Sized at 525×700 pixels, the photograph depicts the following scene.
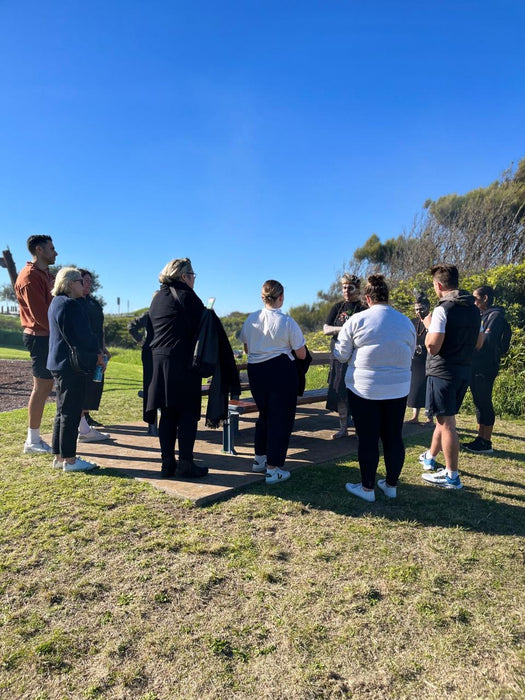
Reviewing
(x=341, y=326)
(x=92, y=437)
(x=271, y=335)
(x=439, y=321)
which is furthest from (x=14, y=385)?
(x=439, y=321)

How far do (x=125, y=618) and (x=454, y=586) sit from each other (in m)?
1.77

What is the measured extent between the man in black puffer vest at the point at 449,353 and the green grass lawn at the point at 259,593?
0.41 metres

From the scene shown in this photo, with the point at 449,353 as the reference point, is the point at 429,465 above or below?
below

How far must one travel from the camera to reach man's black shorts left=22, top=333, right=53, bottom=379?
4.40m

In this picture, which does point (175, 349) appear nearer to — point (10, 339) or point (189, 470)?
point (189, 470)

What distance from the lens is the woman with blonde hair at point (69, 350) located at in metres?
3.75

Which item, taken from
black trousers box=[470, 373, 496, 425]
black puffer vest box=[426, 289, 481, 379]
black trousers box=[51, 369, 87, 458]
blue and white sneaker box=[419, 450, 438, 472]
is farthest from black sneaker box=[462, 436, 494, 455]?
black trousers box=[51, 369, 87, 458]

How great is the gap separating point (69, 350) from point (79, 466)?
1.13 metres

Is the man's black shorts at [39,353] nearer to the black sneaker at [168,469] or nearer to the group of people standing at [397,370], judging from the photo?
the black sneaker at [168,469]

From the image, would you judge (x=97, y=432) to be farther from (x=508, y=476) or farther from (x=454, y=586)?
(x=508, y=476)

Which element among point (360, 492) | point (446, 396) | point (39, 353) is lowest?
point (360, 492)

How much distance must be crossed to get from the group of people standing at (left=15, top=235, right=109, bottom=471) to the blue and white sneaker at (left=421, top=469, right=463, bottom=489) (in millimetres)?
3219

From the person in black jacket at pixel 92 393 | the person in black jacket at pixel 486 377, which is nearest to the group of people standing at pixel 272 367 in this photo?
the person in black jacket at pixel 92 393

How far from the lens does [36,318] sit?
14.7 ft
